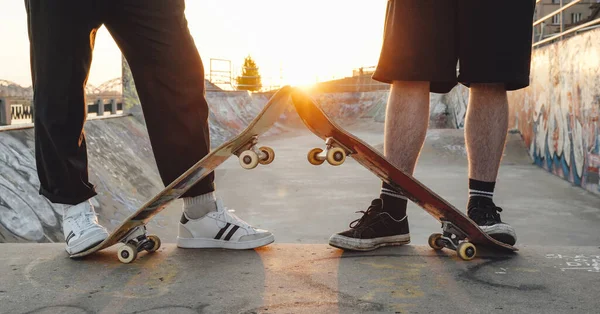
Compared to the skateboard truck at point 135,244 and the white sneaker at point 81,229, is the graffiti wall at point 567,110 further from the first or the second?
the white sneaker at point 81,229

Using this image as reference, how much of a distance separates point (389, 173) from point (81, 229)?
122 cm

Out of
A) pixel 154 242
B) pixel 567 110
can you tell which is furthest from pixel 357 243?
pixel 567 110

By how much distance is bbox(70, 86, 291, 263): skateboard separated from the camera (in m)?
2.02

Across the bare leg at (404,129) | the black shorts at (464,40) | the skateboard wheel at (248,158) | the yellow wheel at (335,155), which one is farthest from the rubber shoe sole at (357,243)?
the black shorts at (464,40)

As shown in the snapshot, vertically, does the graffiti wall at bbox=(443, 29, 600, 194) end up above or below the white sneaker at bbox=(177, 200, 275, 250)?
above

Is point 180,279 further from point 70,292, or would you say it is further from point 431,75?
point 431,75

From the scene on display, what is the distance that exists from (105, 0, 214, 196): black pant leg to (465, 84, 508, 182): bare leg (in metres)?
1.14

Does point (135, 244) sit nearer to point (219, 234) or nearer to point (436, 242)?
point (219, 234)

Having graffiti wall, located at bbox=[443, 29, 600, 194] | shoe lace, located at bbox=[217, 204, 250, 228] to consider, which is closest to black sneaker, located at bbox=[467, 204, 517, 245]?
shoe lace, located at bbox=[217, 204, 250, 228]

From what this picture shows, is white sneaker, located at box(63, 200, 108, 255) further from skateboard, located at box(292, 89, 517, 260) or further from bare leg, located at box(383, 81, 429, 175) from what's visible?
bare leg, located at box(383, 81, 429, 175)

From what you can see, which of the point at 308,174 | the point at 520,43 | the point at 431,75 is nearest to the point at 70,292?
the point at 431,75

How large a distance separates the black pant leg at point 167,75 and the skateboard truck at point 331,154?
473 mm

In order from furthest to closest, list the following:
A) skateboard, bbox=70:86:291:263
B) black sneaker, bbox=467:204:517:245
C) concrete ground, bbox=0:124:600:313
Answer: black sneaker, bbox=467:204:517:245 → skateboard, bbox=70:86:291:263 → concrete ground, bbox=0:124:600:313

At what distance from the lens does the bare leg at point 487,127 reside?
2.34m
